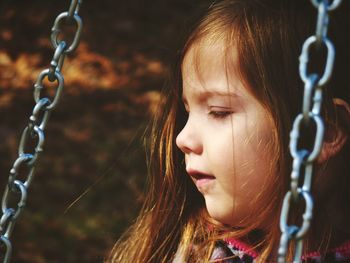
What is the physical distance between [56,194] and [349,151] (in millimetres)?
1699

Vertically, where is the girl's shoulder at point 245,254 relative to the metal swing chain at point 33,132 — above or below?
below

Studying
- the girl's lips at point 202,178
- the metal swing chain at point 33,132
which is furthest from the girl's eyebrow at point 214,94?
the metal swing chain at point 33,132

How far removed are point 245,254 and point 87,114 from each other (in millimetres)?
2155

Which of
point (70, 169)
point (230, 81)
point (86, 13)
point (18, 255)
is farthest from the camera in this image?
point (86, 13)

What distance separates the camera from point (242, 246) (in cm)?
132

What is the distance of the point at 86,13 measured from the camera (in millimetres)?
4277

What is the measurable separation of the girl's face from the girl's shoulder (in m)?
0.09

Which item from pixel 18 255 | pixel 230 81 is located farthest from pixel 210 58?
pixel 18 255

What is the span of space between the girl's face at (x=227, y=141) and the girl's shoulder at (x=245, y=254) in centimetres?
9

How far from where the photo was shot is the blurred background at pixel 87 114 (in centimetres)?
257

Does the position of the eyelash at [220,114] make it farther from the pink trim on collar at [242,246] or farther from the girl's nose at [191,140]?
the pink trim on collar at [242,246]

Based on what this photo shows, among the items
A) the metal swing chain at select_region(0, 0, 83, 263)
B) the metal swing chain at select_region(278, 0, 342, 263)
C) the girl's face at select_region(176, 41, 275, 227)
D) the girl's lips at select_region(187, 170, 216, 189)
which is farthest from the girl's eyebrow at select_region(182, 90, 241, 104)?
the metal swing chain at select_region(278, 0, 342, 263)

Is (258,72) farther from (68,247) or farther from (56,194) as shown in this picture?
(56,194)

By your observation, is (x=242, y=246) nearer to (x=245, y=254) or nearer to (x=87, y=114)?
(x=245, y=254)
